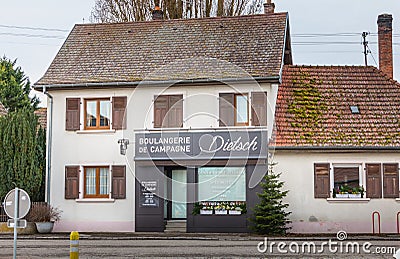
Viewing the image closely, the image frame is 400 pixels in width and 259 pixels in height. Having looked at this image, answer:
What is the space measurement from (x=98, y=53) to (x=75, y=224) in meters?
7.20

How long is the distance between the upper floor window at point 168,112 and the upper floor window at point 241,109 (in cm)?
157

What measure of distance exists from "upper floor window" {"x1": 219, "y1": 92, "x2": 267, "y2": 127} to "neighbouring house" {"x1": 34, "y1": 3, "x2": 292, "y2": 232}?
1.5 inches

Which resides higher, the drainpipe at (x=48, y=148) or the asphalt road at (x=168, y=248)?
the drainpipe at (x=48, y=148)

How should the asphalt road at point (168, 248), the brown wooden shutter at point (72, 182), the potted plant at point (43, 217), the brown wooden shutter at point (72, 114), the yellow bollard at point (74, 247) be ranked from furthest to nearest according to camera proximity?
the brown wooden shutter at point (72, 114) < the brown wooden shutter at point (72, 182) < the potted plant at point (43, 217) < the asphalt road at point (168, 248) < the yellow bollard at point (74, 247)

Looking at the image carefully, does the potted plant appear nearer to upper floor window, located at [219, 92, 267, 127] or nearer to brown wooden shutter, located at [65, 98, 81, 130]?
brown wooden shutter, located at [65, 98, 81, 130]

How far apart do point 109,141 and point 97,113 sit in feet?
4.28

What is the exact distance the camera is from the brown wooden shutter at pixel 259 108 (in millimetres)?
28562

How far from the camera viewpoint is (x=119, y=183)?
29.4 meters

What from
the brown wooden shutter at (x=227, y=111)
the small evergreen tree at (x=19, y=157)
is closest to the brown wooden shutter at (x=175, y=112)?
the brown wooden shutter at (x=227, y=111)

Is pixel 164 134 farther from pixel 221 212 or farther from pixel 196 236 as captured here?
pixel 196 236

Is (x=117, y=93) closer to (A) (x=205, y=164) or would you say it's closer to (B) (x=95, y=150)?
(B) (x=95, y=150)

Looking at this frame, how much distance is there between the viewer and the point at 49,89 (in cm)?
3028

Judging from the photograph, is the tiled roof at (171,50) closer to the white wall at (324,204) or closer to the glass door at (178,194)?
the white wall at (324,204)

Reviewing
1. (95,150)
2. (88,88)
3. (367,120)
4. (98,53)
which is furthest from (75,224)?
(367,120)
